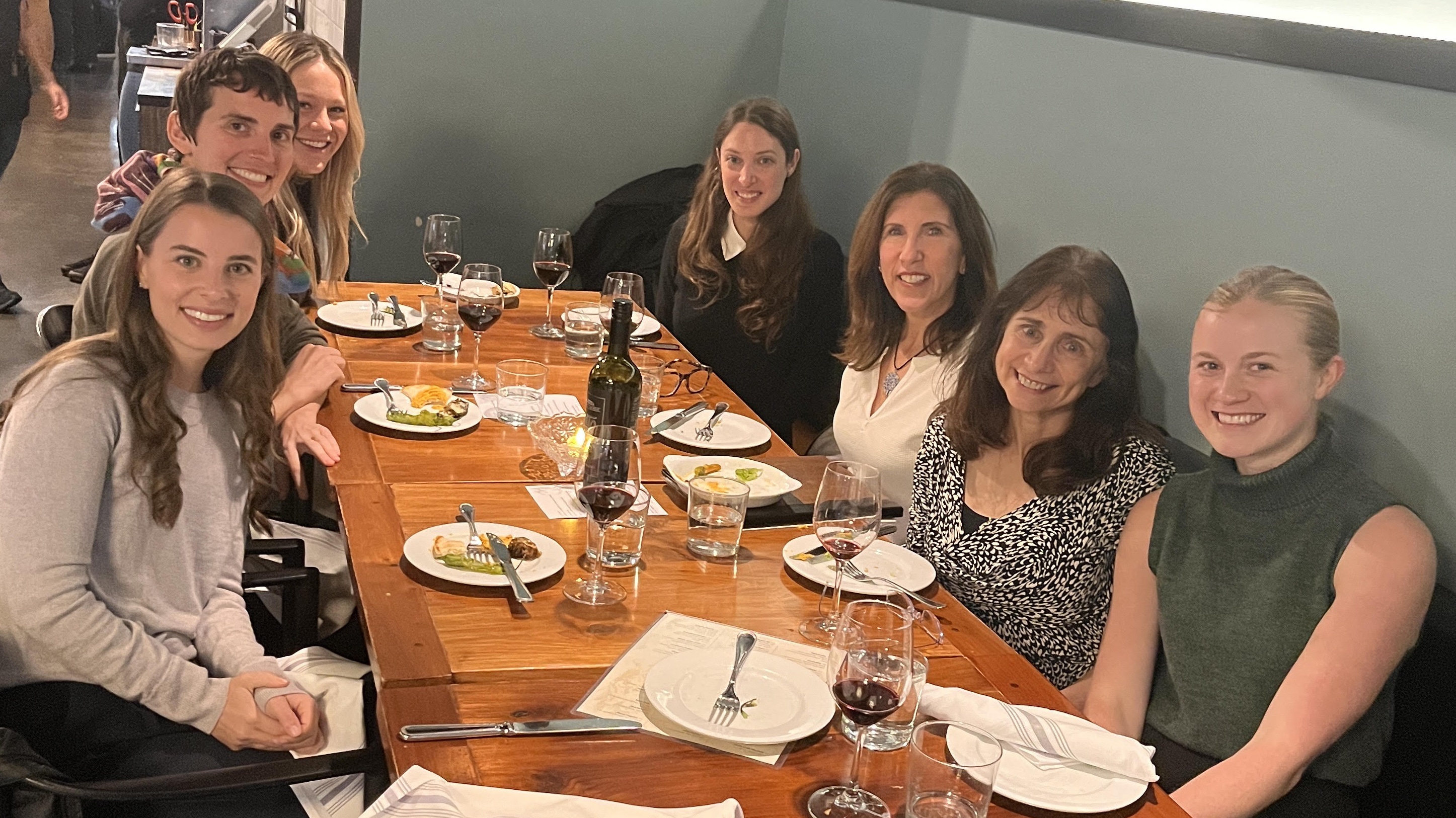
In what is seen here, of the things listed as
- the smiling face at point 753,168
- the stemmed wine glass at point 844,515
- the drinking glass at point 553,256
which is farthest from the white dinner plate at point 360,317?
the stemmed wine glass at point 844,515

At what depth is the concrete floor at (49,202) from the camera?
201 inches

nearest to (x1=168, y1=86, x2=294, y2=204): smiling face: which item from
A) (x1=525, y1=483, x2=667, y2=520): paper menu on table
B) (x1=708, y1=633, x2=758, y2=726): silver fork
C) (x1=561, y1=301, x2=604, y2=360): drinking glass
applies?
(x1=561, y1=301, x2=604, y2=360): drinking glass

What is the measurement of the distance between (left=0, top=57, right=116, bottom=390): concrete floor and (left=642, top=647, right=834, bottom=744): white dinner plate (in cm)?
311

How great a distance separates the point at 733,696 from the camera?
1406 mm

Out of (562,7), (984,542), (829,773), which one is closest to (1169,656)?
(984,542)

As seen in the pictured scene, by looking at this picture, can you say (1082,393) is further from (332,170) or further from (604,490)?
(332,170)

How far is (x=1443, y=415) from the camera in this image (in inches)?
73.3

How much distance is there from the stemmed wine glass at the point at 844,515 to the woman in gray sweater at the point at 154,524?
27.3 inches

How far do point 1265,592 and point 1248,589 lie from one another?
0.11ft

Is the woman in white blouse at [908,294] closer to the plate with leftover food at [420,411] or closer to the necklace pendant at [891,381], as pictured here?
the necklace pendant at [891,381]

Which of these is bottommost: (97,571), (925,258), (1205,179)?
(97,571)

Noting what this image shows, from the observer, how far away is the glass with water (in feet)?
8.94

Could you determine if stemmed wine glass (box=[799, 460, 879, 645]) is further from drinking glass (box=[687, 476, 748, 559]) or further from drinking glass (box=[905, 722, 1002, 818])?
drinking glass (box=[905, 722, 1002, 818])

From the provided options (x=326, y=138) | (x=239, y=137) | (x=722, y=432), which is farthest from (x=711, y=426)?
(x=326, y=138)
